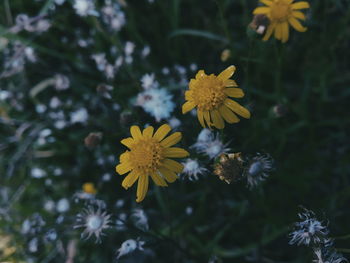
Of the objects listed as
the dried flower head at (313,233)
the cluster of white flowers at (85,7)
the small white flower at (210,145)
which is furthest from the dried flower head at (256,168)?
the cluster of white flowers at (85,7)

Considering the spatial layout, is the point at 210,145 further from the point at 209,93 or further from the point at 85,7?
the point at 85,7

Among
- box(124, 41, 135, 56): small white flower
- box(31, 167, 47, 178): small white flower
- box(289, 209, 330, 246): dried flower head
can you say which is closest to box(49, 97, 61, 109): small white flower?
box(31, 167, 47, 178): small white flower

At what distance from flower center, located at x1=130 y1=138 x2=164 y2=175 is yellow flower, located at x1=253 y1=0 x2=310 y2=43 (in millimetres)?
701

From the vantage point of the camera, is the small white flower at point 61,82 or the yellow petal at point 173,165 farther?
the small white flower at point 61,82

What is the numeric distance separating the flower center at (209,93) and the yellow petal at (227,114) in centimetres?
2

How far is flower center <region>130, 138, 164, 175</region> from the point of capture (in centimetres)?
144

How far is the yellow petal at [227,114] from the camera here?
57.1 inches

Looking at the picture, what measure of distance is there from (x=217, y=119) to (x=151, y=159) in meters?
0.29

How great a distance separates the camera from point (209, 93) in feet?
4.76

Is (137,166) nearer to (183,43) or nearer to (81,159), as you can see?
(81,159)

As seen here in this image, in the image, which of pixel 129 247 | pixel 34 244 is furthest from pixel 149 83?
pixel 34 244

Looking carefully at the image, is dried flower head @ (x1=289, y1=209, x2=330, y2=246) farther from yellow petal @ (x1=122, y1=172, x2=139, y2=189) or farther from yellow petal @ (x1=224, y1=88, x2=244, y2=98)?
yellow petal @ (x1=122, y1=172, x2=139, y2=189)

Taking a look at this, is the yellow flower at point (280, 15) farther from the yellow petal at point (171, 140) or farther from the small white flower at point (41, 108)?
the small white flower at point (41, 108)

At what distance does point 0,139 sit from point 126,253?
165 cm
